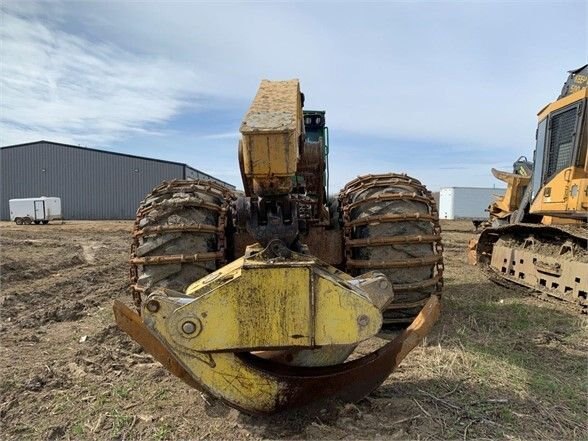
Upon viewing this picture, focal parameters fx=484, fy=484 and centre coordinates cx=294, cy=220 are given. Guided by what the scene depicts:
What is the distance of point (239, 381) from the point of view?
7.82 feet

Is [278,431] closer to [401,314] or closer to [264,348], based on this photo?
[264,348]

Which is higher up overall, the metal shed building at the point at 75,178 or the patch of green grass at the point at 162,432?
the metal shed building at the point at 75,178


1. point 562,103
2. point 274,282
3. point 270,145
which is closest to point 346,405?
point 274,282

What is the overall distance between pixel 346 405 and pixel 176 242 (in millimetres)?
1523

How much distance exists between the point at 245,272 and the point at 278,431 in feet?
3.18

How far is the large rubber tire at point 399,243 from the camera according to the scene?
11.6 feet

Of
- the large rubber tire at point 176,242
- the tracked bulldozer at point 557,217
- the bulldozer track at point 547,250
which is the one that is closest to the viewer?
the large rubber tire at point 176,242

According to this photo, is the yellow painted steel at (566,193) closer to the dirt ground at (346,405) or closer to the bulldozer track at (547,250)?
the bulldozer track at (547,250)

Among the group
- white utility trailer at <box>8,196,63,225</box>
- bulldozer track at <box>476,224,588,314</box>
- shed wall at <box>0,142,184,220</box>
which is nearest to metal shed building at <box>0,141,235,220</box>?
shed wall at <box>0,142,184,220</box>

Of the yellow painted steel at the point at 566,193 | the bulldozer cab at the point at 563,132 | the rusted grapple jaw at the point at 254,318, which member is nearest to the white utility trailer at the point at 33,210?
the bulldozer cab at the point at 563,132

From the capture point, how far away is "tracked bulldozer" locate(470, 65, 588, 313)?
627 centimetres

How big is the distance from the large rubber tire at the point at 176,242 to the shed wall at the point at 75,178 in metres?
36.2

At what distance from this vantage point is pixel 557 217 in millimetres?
7125

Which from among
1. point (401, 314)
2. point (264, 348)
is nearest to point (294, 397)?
point (264, 348)
